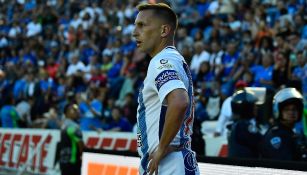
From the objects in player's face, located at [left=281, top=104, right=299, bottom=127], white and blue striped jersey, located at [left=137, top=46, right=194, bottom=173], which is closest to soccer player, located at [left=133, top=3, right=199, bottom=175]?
white and blue striped jersey, located at [left=137, top=46, right=194, bottom=173]

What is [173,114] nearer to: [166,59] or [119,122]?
[166,59]

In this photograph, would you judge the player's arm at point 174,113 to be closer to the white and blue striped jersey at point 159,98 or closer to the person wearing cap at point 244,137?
the white and blue striped jersey at point 159,98

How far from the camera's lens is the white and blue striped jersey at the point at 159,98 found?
4293mm

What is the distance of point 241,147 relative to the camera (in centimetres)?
762

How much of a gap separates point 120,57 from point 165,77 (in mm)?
15258

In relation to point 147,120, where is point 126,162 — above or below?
below

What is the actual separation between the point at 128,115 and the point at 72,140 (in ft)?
11.1

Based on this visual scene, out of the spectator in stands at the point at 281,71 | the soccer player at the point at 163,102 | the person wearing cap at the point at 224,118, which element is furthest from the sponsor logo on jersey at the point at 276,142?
the spectator in stands at the point at 281,71

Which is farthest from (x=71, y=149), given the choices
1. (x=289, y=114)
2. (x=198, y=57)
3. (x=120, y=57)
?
(x=120, y=57)

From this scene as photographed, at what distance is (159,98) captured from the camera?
4.33 metres

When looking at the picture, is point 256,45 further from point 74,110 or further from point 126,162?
point 126,162


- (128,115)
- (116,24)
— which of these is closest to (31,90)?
(116,24)

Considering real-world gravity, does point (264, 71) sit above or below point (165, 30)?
below

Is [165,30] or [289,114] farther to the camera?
[289,114]
